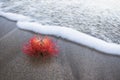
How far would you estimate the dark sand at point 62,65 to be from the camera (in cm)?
151

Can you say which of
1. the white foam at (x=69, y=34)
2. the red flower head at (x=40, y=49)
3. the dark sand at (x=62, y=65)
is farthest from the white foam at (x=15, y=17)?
the red flower head at (x=40, y=49)

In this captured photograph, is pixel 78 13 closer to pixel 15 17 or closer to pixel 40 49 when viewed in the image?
pixel 15 17

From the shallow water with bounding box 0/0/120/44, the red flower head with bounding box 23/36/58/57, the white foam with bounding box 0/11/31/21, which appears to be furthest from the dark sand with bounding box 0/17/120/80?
the white foam with bounding box 0/11/31/21

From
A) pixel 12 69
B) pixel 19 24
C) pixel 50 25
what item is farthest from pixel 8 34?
pixel 12 69

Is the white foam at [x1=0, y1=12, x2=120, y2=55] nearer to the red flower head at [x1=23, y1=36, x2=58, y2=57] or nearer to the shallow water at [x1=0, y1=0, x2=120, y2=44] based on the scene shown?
the shallow water at [x1=0, y1=0, x2=120, y2=44]

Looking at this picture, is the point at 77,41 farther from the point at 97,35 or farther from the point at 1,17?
the point at 1,17

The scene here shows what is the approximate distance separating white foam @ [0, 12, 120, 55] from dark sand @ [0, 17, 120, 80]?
71mm

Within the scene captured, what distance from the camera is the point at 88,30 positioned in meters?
2.18

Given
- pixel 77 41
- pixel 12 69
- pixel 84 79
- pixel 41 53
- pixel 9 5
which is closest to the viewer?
pixel 84 79

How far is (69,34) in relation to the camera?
6.86ft

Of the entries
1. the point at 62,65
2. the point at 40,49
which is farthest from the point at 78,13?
the point at 62,65

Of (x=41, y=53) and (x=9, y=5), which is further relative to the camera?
(x=9, y=5)

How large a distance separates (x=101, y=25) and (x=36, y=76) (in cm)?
116

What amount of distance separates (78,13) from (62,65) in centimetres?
119
